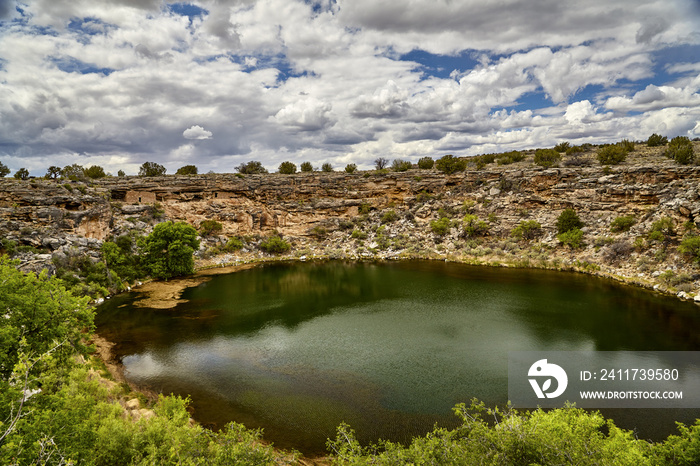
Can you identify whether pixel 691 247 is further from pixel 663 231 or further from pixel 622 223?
pixel 622 223

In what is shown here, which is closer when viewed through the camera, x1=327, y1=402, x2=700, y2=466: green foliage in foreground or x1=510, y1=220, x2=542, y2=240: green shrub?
x1=327, y1=402, x2=700, y2=466: green foliage in foreground

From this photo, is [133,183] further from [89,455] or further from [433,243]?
[89,455]

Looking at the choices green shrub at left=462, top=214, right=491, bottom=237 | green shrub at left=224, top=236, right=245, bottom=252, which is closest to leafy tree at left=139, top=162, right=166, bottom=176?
green shrub at left=224, top=236, right=245, bottom=252

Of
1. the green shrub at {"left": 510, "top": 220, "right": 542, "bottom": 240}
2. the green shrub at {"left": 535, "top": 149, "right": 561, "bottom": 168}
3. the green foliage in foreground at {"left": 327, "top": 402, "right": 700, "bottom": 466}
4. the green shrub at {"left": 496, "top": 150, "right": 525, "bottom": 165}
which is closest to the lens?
the green foliage in foreground at {"left": 327, "top": 402, "right": 700, "bottom": 466}

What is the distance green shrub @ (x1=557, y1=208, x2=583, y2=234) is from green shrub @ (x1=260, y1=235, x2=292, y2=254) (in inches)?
1694

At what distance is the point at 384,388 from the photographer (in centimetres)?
1761

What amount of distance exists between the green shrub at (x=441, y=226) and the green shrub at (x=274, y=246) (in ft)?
84.4

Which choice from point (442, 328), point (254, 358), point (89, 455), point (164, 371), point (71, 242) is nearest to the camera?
point (89, 455)

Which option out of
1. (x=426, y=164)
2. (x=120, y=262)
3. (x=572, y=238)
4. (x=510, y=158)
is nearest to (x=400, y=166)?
(x=426, y=164)

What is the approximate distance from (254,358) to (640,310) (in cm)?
3050

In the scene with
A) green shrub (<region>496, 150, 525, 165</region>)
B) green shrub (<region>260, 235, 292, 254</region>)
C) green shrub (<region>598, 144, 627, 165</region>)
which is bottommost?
green shrub (<region>260, 235, 292, 254</region>)

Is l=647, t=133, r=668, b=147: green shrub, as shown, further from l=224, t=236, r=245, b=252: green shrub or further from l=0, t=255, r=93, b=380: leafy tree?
l=0, t=255, r=93, b=380: leafy tree

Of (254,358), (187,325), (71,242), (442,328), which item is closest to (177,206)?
(71,242)

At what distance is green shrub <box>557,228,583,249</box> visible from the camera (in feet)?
152
